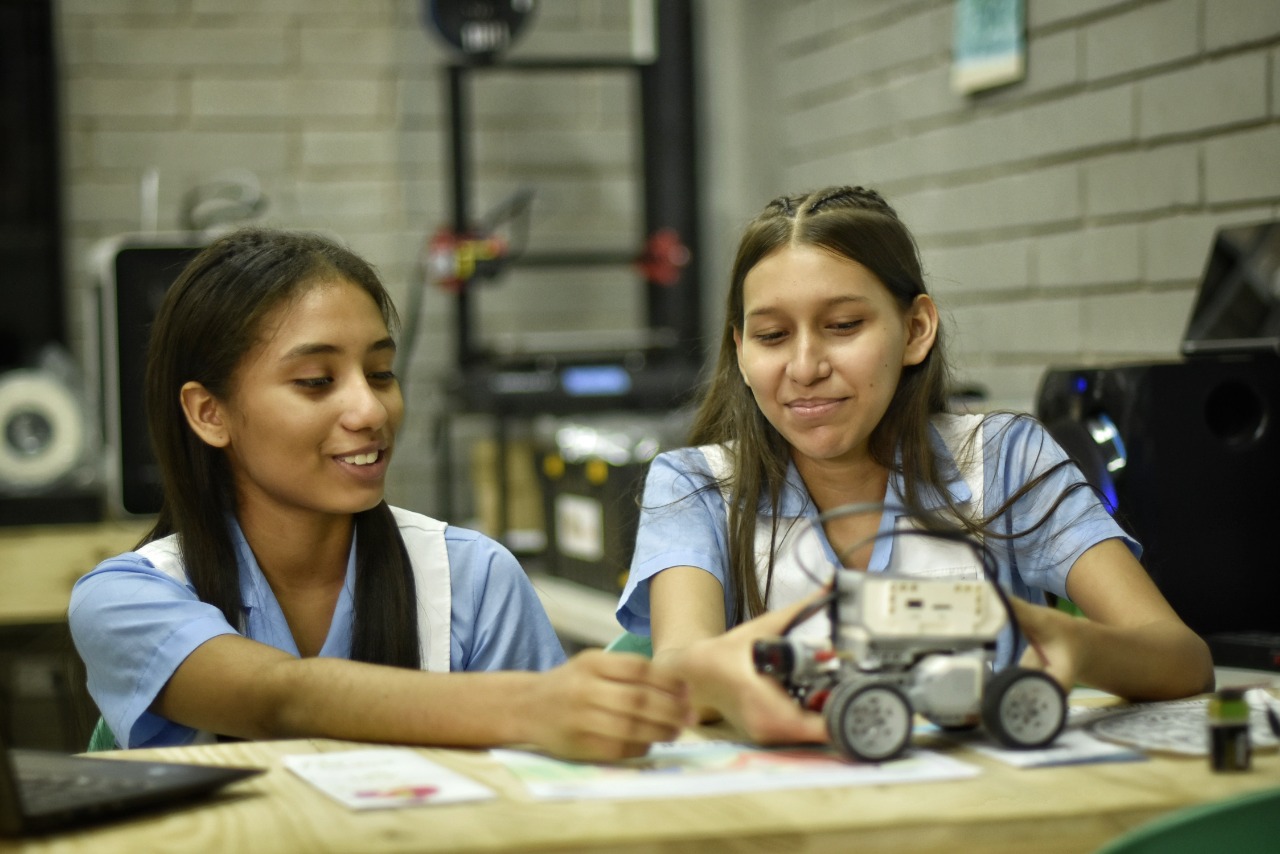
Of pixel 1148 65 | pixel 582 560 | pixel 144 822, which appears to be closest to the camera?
pixel 144 822

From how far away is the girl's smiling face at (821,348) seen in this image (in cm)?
151

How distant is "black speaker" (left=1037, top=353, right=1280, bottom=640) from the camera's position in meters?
1.83

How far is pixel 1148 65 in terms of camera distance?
2.46 metres

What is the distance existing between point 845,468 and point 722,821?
80 centimetres

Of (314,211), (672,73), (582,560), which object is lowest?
(582,560)

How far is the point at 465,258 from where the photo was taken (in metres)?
3.56

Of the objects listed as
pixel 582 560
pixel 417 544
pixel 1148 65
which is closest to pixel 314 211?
pixel 582 560

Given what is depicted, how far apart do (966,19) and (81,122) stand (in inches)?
90.5

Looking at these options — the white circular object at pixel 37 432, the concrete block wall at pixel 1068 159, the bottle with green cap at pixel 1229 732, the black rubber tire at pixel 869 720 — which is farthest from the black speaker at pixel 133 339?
the bottle with green cap at pixel 1229 732

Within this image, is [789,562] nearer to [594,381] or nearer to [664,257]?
[594,381]

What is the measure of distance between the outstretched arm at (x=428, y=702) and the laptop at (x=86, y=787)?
5.7 inches

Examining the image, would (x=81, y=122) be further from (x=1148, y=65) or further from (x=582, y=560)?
(x=1148, y=65)

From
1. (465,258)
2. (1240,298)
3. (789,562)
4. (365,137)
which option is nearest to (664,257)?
(465,258)

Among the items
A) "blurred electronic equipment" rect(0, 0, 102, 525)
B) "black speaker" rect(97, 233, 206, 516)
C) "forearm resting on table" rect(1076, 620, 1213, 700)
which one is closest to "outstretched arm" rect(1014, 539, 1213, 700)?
"forearm resting on table" rect(1076, 620, 1213, 700)
